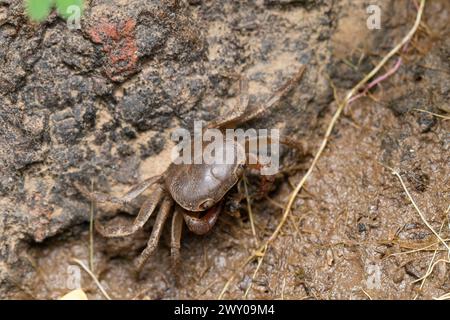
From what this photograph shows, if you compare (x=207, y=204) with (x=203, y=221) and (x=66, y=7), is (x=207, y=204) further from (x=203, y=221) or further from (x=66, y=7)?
(x=66, y=7)

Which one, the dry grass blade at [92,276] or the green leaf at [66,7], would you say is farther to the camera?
the dry grass blade at [92,276]

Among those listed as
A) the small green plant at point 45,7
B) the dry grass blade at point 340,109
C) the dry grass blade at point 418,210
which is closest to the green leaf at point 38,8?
the small green plant at point 45,7

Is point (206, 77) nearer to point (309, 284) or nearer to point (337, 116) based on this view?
point (337, 116)

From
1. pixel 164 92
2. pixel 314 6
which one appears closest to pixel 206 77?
pixel 164 92

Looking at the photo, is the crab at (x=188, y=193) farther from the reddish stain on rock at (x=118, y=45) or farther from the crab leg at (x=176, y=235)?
the reddish stain on rock at (x=118, y=45)

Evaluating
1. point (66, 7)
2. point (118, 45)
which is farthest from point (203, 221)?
point (66, 7)

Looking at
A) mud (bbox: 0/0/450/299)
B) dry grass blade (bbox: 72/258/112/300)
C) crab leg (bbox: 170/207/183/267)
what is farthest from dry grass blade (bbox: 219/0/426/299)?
dry grass blade (bbox: 72/258/112/300)
